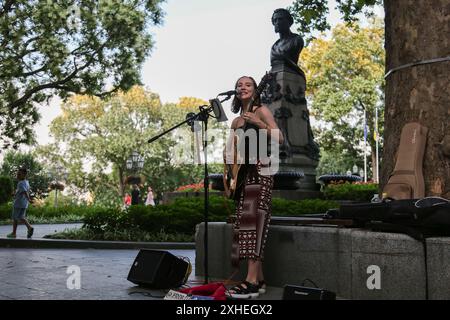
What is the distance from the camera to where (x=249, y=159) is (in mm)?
5902

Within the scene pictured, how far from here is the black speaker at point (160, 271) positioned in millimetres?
6340

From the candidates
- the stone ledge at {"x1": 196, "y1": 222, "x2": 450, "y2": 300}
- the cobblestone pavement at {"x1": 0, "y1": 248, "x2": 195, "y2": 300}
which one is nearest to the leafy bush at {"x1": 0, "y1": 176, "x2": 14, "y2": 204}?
the cobblestone pavement at {"x1": 0, "y1": 248, "x2": 195, "y2": 300}

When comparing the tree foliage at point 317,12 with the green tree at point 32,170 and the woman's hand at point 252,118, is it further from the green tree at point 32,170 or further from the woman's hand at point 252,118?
the green tree at point 32,170

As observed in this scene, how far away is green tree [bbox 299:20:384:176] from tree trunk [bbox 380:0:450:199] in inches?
1413

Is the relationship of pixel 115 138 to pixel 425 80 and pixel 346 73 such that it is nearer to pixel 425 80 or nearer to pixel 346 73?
pixel 346 73

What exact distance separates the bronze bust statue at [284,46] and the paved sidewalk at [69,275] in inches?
345

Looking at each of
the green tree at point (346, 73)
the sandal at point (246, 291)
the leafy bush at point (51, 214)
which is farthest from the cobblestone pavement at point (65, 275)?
the green tree at point (346, 73)

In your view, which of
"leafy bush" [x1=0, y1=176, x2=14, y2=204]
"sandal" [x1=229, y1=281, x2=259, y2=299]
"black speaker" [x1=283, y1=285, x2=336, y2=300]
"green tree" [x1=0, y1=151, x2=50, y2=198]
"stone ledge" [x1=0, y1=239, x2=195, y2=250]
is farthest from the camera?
"green tree" [x1=0, y1=151, x2=50, y2=198]

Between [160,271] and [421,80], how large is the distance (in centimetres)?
348

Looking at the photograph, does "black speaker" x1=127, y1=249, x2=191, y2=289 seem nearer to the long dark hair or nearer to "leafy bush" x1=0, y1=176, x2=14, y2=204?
the long dark hair

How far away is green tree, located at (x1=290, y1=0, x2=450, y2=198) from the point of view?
589cm
